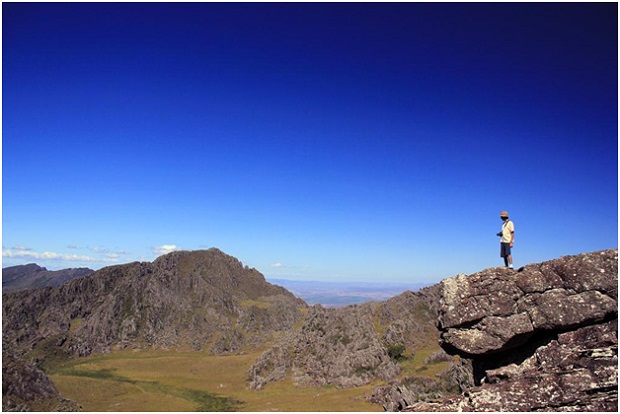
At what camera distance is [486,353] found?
27.0m

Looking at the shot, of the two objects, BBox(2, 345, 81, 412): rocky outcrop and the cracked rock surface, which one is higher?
the cracked rock surface

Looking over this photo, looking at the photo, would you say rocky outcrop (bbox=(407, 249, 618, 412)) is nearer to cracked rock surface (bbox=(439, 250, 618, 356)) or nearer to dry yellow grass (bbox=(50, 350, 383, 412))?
cracked rock surface (bbox=(439, 250, 618, 356))

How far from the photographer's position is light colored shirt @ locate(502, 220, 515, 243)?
28031 mm

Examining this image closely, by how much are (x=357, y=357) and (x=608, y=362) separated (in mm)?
133301

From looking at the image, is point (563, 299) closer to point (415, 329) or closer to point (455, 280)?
point (455, 280)

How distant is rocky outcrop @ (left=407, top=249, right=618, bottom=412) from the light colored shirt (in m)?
2.22

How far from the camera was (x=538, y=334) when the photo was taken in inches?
1027

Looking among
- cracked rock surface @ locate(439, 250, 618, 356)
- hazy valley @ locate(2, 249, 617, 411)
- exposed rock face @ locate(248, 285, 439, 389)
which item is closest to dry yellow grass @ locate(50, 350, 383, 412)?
hazy valley @ locate(2, 249, 617, 411)

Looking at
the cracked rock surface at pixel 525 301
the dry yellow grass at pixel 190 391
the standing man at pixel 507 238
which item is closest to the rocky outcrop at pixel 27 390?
the dry yellow grass at pixel 190 391

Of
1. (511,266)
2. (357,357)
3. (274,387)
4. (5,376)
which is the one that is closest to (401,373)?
(357,357)

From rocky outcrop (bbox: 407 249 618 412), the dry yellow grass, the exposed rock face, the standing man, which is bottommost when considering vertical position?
the dry yellow grass

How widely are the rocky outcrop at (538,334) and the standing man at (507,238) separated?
1.17 meters

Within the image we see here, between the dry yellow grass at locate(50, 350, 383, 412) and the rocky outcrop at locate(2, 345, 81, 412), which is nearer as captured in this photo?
the rocky outcrop at locate(2, 345, 81, 412)

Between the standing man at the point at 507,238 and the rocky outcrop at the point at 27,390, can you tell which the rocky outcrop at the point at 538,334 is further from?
the rocky outcrop at the point at 27,390
